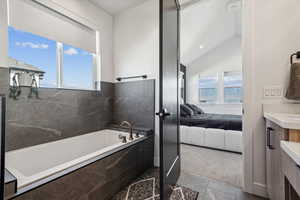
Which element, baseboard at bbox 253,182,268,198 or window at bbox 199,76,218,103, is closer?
baseboard at bbox 253,182,268,198

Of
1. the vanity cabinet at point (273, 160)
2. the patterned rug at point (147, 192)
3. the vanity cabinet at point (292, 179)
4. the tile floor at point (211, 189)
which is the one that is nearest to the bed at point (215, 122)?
the tile floor at point (211, 189)

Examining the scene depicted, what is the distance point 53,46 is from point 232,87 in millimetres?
5300

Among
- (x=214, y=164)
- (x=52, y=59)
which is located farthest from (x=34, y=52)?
(x=214, y=164)

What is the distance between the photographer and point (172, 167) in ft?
5.54

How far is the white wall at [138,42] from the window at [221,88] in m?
3.71

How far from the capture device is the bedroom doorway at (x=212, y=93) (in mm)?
2375

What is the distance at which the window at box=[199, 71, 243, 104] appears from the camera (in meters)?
5.08

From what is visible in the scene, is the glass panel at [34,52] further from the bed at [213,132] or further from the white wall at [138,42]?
the bed at [213,132]

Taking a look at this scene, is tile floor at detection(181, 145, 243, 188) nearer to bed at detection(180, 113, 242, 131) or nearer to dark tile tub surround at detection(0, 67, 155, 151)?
bed at detection(180, 113, 242, 131)

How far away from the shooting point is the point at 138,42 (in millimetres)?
2611

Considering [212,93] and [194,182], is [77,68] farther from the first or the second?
[212,93]

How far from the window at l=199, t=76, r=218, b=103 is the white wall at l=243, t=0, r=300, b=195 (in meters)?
4.01

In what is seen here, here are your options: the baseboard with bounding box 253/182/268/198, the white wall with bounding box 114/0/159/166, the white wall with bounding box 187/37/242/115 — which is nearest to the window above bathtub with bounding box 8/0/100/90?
the white wall with bounding box 114/0/159/166

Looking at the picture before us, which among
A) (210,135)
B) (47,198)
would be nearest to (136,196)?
(47,198)
